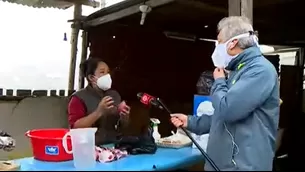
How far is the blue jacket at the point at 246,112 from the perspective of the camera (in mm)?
1769

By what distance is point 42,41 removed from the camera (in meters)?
4.93

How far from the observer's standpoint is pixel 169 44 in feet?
20.1

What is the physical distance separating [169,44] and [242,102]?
442 centimetres

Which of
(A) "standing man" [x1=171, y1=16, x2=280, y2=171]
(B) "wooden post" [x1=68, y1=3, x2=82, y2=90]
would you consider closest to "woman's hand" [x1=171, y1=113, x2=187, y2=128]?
(A) "standing man" [x1=171, y1=16, x2=280, y2=171]

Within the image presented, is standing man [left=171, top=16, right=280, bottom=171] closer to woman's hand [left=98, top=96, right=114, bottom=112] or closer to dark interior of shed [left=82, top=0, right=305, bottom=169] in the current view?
woman's hand [left=98, top=96, right=114, bottom=112]

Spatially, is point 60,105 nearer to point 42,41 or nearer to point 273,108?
point 42,41

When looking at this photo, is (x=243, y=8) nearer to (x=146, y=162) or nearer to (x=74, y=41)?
(x=146, y=162)

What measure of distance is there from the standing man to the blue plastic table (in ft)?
0.63

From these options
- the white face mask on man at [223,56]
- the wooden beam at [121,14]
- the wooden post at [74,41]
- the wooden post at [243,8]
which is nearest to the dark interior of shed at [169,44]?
the wooden beam at [121,14]

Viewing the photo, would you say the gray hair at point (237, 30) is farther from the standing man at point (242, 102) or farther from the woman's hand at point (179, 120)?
the woman's hand at point (179, 120)

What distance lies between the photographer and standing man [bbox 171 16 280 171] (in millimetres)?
1771

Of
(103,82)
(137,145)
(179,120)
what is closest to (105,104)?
(103,82)

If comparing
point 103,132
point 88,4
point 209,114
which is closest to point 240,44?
point 209,114

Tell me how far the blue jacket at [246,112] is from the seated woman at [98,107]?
3.06ft
